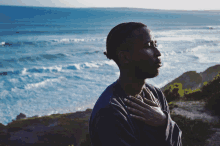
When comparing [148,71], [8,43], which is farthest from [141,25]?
[8,43]

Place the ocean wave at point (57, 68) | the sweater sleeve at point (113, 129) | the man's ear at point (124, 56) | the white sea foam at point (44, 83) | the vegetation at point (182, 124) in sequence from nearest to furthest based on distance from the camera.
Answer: the sweater sleeve at point (113, 129) → the man's ear at point (124, 56) → the vegetation at point (182, 124) → the white sea foam at point (44, 83) → the ocean wave at point (57, 68)

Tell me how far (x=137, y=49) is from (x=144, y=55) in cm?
8

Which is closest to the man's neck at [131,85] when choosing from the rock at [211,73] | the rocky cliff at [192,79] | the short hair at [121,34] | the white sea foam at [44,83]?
the short hair at [121,34]

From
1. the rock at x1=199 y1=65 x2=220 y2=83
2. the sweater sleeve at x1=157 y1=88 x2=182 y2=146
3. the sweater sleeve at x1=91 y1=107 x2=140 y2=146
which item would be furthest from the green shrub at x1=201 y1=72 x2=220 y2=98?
the sweater sleeve at x1=91 y1=107 x2=140 y2=146

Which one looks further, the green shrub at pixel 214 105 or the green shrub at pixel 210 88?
the green shrub at pixel 210 88

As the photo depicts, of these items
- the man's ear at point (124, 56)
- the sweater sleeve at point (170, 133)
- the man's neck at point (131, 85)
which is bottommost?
the sweater sleeve at point (170, 133)

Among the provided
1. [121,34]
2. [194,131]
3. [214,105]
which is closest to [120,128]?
[121,34]

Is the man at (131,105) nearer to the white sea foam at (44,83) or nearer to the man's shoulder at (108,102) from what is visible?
the man's shoulder at (108,102)

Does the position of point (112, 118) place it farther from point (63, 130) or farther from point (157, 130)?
point (63, 130)

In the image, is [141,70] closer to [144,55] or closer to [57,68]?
[144,55]

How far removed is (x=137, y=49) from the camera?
1.71m

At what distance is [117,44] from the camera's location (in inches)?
69.5

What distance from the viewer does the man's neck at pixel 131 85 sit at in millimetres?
1792

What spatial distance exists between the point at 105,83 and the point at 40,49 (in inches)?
975
